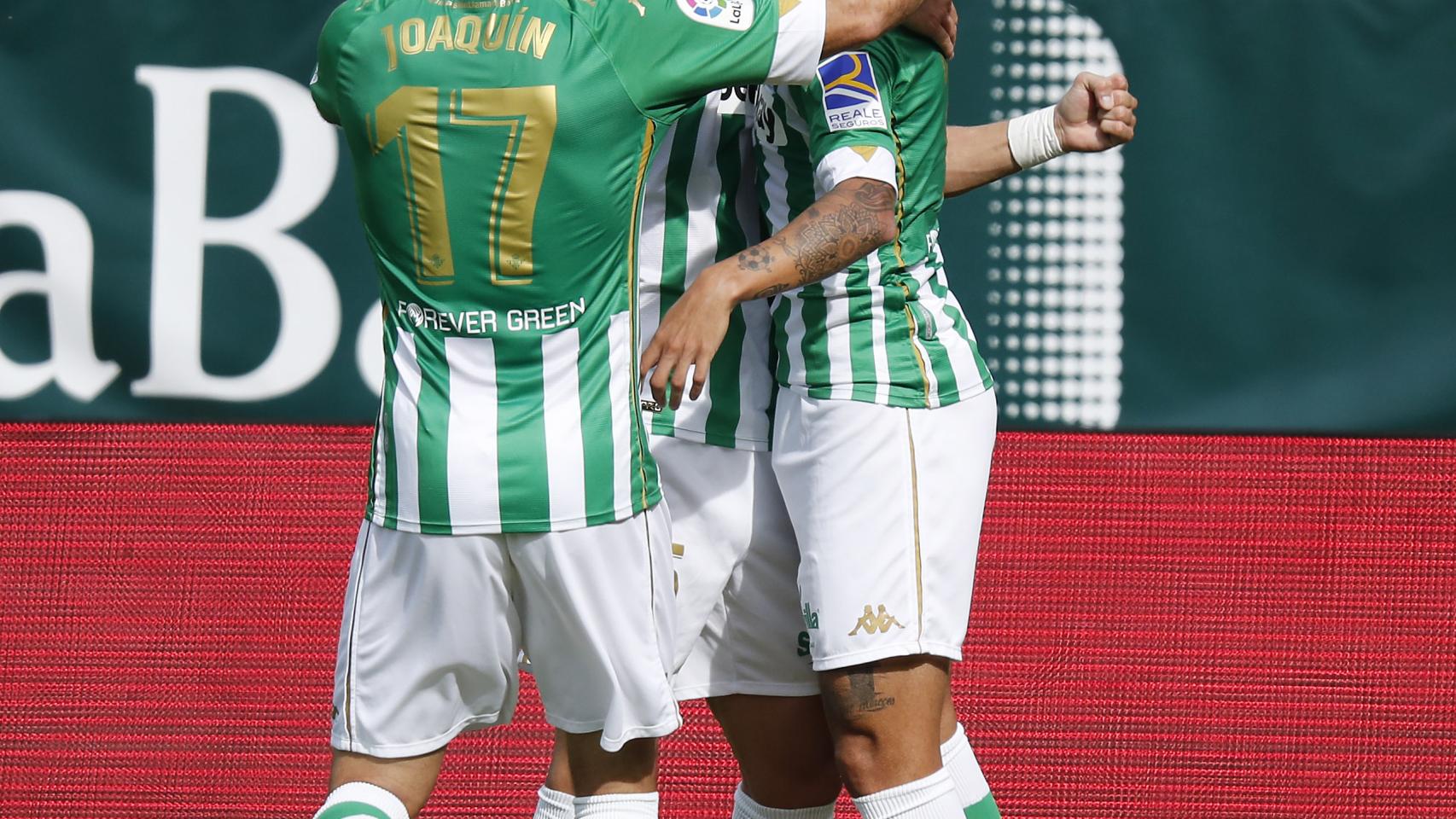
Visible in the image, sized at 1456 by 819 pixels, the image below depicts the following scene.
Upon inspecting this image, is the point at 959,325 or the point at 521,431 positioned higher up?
the point at 959,325

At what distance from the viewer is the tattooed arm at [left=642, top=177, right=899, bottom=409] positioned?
1.83m

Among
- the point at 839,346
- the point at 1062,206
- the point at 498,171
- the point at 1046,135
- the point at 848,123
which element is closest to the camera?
the point at 498,171

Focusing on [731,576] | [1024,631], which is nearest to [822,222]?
[731,576]

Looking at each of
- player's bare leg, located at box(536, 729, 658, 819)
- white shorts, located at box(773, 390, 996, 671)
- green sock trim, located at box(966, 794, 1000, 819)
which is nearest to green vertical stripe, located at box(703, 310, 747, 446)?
white shorts, located at box(773, 390, 996, 671)

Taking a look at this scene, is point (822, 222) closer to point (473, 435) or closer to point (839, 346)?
point (839, 346)

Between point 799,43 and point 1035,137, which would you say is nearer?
point 799,43

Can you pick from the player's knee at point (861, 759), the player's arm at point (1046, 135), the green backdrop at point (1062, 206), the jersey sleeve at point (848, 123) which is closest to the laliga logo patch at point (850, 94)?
the jersey sleeve at point (848, 123)

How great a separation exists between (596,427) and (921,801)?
69 cm

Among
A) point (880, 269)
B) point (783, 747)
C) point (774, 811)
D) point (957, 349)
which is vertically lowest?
point (774, 811)

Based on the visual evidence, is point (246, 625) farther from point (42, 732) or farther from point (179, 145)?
point (179, 145)

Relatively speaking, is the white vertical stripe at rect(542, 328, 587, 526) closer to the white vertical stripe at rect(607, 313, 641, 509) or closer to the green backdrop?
the white vertical stripe at rect(607, 313, 641, 509)

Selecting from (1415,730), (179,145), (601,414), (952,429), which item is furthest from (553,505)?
(1415,730)

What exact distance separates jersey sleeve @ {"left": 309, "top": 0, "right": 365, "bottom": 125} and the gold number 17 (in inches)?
3.1

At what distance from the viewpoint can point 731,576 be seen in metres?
2.32
